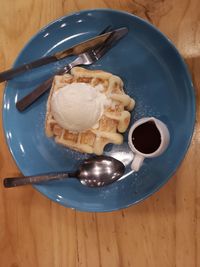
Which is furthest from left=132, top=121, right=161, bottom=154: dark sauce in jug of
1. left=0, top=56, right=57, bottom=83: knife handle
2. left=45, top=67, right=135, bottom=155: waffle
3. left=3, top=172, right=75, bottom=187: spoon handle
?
left=0, top=56, right=57, bottom=83: knife handle

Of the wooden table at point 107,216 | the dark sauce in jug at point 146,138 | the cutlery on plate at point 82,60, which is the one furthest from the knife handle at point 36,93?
the dark sauce in jug at point 146,138

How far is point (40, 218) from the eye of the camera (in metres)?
1.13

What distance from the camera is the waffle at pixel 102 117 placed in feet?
3.35

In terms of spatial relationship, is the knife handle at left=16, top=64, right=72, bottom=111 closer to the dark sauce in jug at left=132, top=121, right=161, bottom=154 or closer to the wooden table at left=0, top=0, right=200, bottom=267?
the wooden table at left=0, top=0, right=200, bottom=267

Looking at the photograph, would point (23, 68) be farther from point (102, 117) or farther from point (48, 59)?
point (102, 117)

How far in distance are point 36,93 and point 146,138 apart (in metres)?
0.34

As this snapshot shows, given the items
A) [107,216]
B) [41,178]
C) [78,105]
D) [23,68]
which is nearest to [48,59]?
[23,68]

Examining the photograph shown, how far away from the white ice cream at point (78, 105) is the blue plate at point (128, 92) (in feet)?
0.30

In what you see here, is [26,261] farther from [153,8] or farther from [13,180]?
[153,8]

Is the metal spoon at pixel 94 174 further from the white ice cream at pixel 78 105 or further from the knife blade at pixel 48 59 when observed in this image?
the knife blade at pixel 48 59

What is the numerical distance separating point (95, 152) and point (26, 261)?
400 millimetres

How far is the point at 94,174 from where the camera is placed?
1.04 metres

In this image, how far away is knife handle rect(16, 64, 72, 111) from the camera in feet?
3.54

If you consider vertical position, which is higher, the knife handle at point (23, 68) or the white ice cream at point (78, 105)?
the knife handle at point (23, 68)
